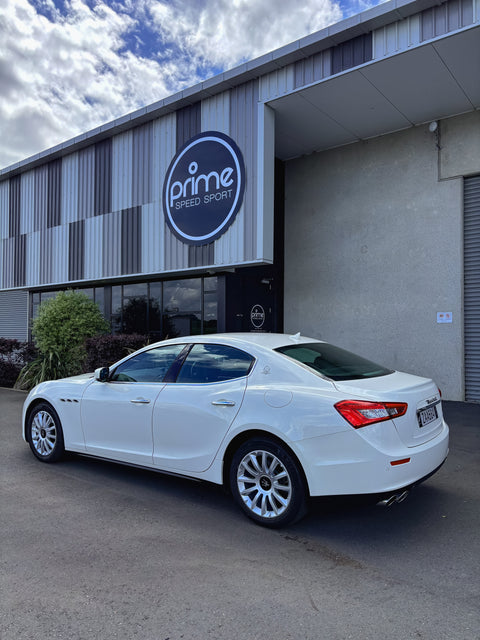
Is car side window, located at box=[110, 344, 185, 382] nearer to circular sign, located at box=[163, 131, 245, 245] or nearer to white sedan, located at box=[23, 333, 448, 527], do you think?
white sedan, located at box=[23, 333, 448, 527]

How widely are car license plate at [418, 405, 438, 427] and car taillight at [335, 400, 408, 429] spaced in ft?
1.12

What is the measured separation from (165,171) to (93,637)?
10.7 meters

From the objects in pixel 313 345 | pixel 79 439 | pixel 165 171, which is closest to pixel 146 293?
pixel 165 171

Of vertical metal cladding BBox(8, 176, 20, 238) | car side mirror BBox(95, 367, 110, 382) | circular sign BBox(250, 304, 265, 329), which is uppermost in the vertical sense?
vertical metal cladding BBox(8, 176, 20, 238)

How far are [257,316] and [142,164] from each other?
482cm

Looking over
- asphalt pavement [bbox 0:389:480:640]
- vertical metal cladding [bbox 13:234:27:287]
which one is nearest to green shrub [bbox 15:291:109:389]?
vertical metal cladding [bbox 13:234:27:287]

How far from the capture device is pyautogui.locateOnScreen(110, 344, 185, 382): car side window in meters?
4.79

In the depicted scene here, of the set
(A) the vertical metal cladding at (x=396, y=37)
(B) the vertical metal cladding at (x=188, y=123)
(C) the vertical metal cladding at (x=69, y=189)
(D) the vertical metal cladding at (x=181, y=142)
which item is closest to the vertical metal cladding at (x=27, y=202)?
(C) the vertical metal cladding at (x=69, y=189)

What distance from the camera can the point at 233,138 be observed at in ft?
33.9

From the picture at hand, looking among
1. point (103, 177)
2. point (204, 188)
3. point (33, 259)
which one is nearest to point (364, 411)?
point (204, 188)

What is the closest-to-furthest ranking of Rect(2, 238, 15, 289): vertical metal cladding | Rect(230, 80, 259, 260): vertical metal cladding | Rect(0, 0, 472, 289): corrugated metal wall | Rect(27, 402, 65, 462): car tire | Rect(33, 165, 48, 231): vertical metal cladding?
1. Rect(27, 402, 65, 462): car tire
2. Rect(0, 0, 472, 289): corrugated metal wall
3. Rect(230, 80, 259, 260): vertical metal cladding
4. Rect(33, 165, 48, 231): vertical metal cladding
5. Rect(2, 238, 15, 289): vertical metal cladding

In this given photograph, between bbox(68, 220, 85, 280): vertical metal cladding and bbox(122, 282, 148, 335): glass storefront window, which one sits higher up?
bbox(68, 220, 85, 280): vertical metal cladding

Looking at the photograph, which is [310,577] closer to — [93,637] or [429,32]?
[93,637]

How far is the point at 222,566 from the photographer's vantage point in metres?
3.25
